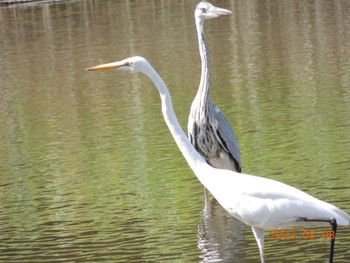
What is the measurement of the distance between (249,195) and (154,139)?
220 inches

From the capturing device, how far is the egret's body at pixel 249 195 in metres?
6.13

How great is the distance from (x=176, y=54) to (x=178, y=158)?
8476 millimetres

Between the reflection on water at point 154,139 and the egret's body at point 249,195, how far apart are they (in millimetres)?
1027

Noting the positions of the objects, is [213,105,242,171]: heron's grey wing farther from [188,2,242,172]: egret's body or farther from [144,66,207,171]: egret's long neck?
[144,66,207,171]: egret's long neck

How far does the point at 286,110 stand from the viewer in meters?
12.6

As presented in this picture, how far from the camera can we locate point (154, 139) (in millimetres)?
11703

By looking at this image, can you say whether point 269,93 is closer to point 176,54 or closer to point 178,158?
point 178,158

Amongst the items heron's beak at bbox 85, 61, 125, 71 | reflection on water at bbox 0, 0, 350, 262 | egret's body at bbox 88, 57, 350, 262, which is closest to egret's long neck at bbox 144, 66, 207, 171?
egret's body at bbox 88, 57, 350, 262

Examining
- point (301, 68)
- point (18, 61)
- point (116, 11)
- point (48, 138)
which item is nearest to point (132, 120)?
point (48, 138)

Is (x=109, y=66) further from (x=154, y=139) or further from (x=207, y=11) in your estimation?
(x=154, y=139)
